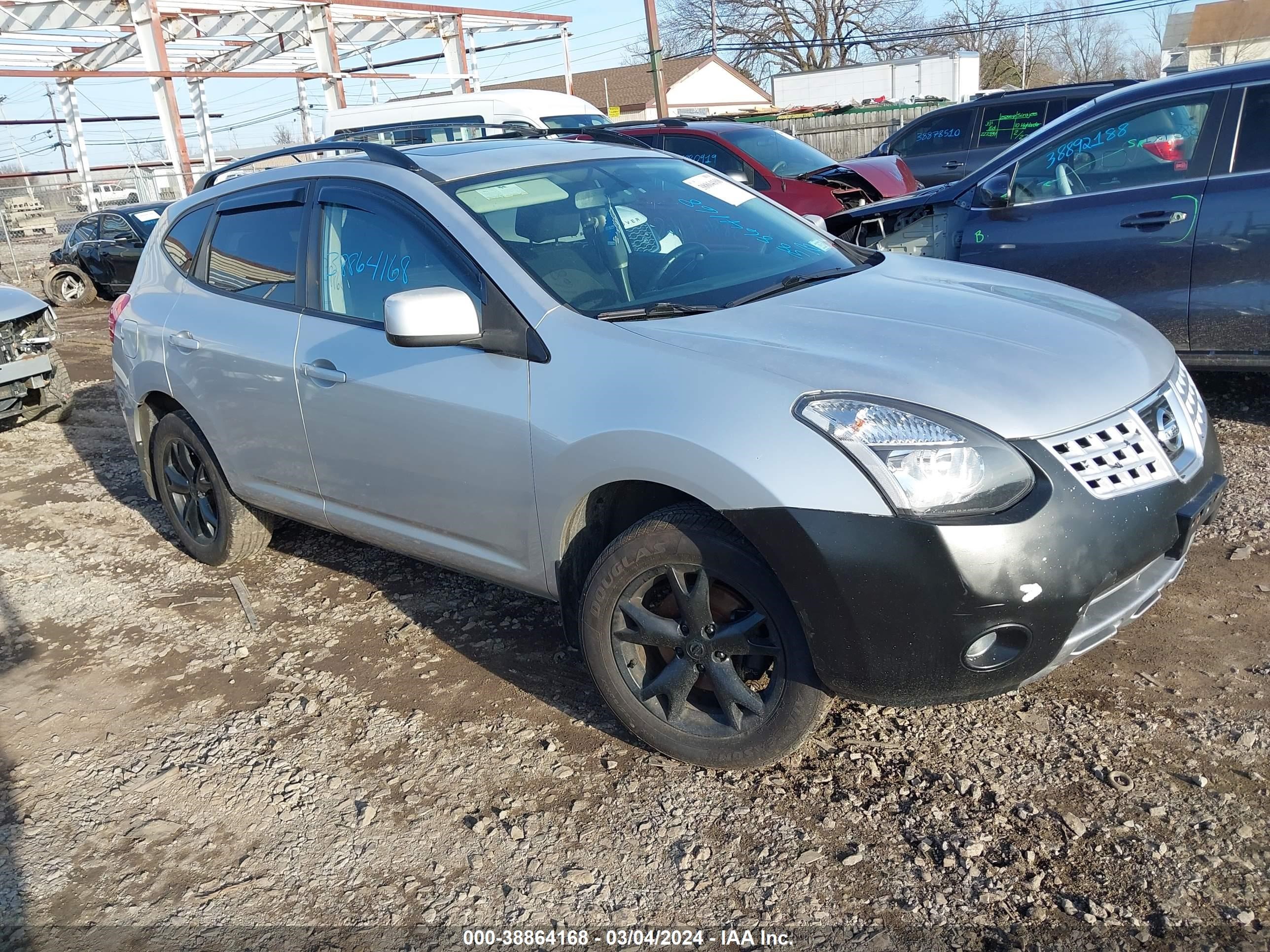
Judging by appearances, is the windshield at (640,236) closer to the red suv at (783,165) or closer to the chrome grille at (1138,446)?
the chrome grille at (1138,446)

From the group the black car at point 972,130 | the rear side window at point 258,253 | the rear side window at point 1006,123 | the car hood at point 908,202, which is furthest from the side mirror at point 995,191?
the rear side window at point 1006,123

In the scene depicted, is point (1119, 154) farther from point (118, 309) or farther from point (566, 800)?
point (118, 309)

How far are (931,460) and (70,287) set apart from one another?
1689 centimetres

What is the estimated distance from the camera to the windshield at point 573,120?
14188mm

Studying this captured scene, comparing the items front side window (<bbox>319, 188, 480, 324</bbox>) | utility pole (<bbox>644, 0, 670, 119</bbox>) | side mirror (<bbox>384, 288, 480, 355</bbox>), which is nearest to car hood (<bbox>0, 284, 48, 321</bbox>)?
front side window (<bbox>319, 188, 480, 324</bbox>)

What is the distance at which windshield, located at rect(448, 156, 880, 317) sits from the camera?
335 centimetres

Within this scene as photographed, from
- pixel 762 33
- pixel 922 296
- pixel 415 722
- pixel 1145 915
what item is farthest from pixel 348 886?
pixel 762 33

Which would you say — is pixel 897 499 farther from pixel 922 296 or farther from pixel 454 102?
pixel 454 102

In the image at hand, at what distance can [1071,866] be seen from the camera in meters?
2.53

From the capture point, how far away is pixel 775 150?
11.5 metres

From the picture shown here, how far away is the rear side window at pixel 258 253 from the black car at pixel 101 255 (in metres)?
11.7

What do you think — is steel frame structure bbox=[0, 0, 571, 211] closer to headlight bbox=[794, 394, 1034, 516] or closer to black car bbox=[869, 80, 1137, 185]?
black car bbox=[869, 80, 1137, 185]

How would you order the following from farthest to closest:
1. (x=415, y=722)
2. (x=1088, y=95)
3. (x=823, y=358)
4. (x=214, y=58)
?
(x=214, y=58), (x=1088, y=95), (x=415, y=722), (x=823, y=358)

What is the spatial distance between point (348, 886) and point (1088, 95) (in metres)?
12.8
